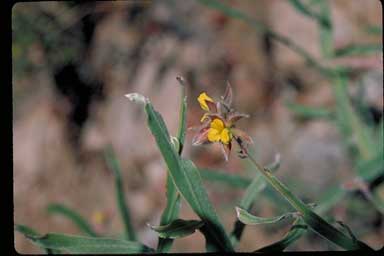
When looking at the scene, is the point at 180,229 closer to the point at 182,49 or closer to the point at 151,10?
the point at 182,49

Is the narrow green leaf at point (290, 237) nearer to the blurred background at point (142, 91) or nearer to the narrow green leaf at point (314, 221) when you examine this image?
the narrow green leaf at point (314, 221)

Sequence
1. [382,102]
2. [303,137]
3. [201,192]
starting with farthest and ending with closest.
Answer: [303,137] < [382,102] < [201,192]

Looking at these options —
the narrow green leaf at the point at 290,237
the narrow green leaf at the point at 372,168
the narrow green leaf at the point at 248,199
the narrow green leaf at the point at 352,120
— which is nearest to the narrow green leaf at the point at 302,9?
the narrow green leaf at the point at 352,120

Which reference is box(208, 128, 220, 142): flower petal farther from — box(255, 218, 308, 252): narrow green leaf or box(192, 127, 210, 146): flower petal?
box(255, 218, 308, 252): narrow green leaf

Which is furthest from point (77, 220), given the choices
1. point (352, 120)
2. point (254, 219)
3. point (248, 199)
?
point (352, 120)
